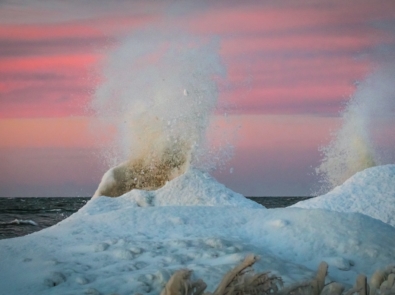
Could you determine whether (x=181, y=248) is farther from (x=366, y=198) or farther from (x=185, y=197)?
(x=366, y=198)

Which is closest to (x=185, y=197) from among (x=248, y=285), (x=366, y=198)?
(x=366, y=198)

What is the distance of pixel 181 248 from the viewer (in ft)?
23.9

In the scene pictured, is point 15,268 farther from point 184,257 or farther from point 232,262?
point 232,262

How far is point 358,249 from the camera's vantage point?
779 cm

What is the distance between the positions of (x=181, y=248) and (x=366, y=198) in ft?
18.7

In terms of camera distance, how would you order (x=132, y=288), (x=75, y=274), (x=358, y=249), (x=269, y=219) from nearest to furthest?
(x=132, y=288)
(x=75, y=274)
(x=358, y=249)
(x=269, y=219)

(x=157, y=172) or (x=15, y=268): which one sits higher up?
(x=157, y=172)

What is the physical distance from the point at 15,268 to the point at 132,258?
130 centimetres

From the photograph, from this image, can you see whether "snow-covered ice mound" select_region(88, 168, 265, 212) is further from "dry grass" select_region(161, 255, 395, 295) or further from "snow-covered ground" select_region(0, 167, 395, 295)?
"dry grass" select_region(161, 255, 395, 295)

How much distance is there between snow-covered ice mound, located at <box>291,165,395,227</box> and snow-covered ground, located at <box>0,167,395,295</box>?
114 inches

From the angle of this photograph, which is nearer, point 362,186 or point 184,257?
point 184,257

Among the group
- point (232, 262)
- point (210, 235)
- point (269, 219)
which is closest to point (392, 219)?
point (269, 219)

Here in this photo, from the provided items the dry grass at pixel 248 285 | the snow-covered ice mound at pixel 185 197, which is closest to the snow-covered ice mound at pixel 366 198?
the snow-covered ice mound at pixel 185 197

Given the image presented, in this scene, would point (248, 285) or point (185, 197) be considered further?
point (185, 197)
